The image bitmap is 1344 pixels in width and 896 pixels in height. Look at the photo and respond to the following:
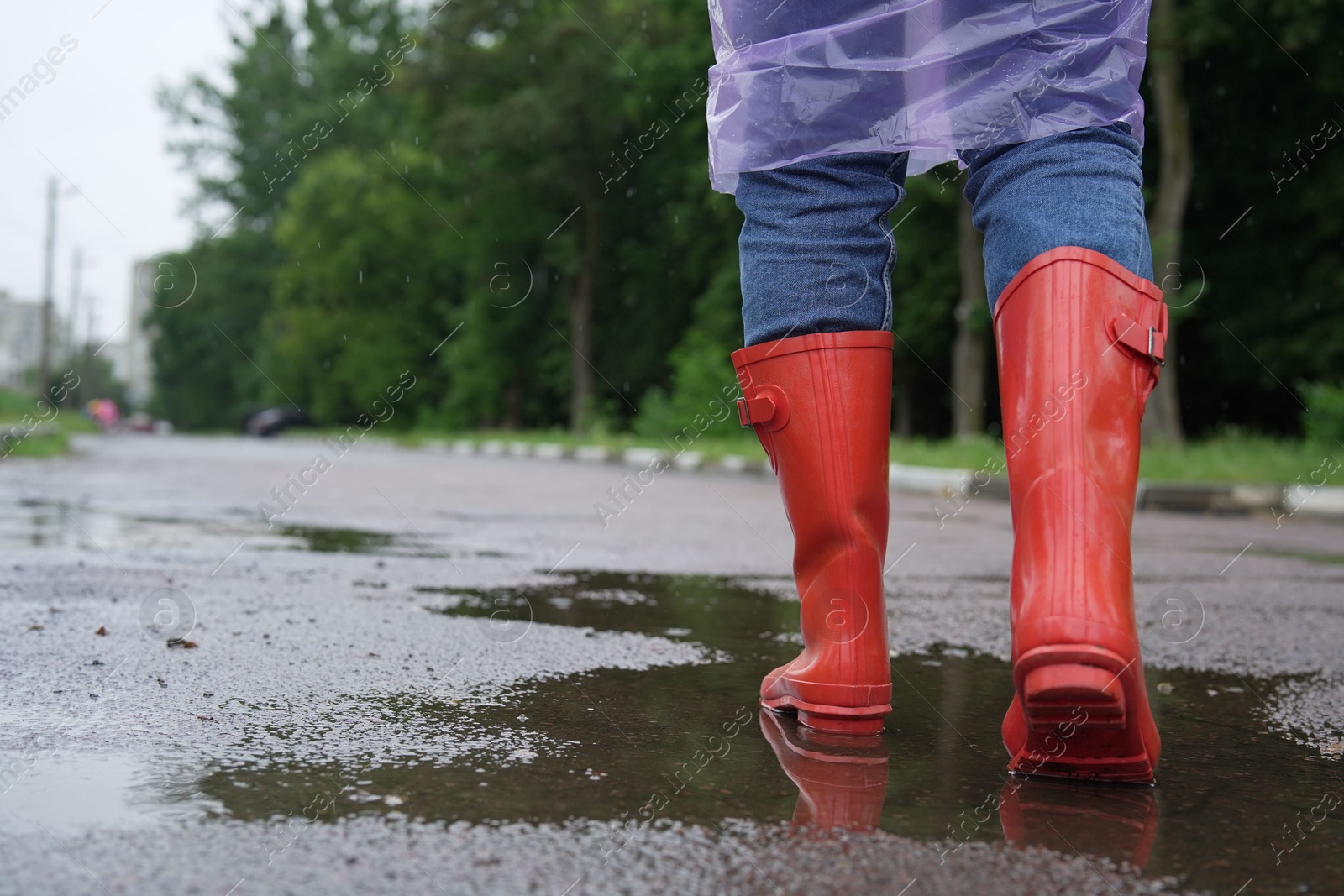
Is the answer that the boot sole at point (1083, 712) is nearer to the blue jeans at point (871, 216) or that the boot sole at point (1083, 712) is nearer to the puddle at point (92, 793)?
the blue jeans at point (871, 216)

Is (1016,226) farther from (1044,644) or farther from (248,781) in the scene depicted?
(248,781)

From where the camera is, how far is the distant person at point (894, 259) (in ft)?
5.67

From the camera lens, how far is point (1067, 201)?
1.84 meters

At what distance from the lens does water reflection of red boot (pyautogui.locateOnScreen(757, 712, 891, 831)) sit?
1402mm

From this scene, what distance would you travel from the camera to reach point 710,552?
4.93 m

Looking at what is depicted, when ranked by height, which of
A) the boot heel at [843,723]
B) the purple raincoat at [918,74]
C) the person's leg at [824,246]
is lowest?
the boot heel at [843,723]

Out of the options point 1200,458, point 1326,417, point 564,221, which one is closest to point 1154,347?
point 1200,458

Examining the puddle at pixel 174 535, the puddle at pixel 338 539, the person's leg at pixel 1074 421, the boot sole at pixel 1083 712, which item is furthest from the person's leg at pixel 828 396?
the puddle at pixel 338 539

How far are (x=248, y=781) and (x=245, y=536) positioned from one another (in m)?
3.65

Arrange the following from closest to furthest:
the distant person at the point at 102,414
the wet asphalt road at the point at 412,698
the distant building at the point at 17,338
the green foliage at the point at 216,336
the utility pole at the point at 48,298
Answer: the wet asphalt road at the point at 412,698 < the utility pole at the point at 48,298 < the green foliage at the point at 216,336 < the distant person at the point at 102,414 < the distant building at the point at 17,338

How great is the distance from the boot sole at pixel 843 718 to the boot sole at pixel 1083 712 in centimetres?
31

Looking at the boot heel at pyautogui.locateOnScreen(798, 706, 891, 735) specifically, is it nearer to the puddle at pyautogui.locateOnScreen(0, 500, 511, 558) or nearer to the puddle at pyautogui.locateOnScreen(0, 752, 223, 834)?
the puddle at pyautogui.locateOnScreen(0, 752, 223, 834)

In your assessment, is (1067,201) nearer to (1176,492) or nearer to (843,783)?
(843,783)

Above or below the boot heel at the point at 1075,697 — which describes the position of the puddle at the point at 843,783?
below
